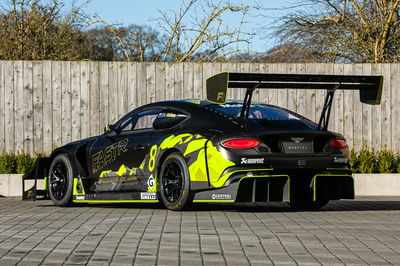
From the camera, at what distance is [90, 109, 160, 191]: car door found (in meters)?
11.2

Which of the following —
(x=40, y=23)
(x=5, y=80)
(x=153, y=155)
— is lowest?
(x=153, y=155)

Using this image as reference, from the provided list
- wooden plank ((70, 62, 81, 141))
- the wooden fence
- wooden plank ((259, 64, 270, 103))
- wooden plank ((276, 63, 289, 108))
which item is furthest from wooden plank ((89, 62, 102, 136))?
wooden plank ((276, 63, 289, 108))

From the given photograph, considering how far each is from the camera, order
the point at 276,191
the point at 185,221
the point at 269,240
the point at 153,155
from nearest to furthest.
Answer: the point at 269,240
the point at 185,221
the point at 276,191
the point at 153,155

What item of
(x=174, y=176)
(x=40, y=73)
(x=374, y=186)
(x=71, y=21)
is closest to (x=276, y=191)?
(x=174, y=176)

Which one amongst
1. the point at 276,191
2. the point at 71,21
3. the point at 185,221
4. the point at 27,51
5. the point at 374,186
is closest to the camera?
the point at 185,221

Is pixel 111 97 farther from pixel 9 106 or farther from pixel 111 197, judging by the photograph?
pixel 111 197

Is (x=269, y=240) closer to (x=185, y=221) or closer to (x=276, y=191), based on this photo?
(x=185, y=221)

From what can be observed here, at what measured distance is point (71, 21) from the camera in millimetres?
20000

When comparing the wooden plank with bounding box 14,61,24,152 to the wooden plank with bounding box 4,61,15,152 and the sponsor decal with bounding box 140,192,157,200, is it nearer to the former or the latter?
the wooden plank with bounding box 4,61,15,152

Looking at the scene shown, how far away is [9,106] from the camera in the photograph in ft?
54.2

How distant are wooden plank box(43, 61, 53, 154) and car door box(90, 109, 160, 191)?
15.2 ft

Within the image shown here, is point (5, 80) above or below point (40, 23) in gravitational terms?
below

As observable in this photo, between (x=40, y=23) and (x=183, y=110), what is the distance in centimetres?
858

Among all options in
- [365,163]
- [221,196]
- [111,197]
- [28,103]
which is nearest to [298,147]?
[221,196]
